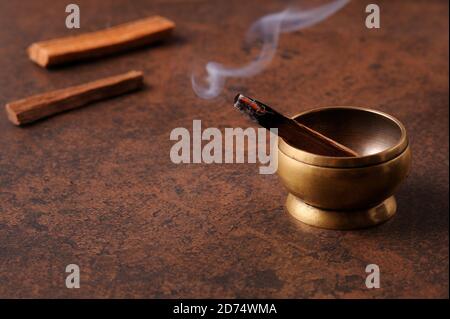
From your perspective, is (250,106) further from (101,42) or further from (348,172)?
(101,42)

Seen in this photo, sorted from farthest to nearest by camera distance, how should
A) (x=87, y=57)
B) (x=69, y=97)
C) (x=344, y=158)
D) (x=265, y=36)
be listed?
1. (x=265, y=36)
2. (x=87, y=57)
3. (x=69, y=97)
4. (x=344, y=158)

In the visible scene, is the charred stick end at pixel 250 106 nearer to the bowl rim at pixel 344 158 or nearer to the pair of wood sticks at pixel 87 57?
the bowl rim at pixel 344 158

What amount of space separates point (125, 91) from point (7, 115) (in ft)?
0.95

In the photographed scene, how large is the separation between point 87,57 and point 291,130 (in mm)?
932

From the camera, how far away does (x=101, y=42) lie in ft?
6.63

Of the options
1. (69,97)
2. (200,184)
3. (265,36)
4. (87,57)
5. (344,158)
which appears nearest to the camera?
(344,158)

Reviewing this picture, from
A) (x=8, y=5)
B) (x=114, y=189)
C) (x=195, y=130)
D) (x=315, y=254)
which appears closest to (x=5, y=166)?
(x=114, y=189)

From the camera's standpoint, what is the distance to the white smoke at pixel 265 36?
6.14ft

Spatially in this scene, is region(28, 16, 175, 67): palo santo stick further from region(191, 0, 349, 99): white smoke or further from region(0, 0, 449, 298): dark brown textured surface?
region(191, 0, 349, 99): white smoke

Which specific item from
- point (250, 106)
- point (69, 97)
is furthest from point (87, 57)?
point (250, 106)

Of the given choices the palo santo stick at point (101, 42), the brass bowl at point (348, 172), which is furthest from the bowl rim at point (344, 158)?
the palo santo stick at point (101, 42)

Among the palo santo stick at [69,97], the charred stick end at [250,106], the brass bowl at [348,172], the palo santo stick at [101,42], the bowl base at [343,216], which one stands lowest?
the bowl base at [343,216]

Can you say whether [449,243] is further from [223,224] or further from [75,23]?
[75,23]

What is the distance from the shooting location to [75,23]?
7.17ft
